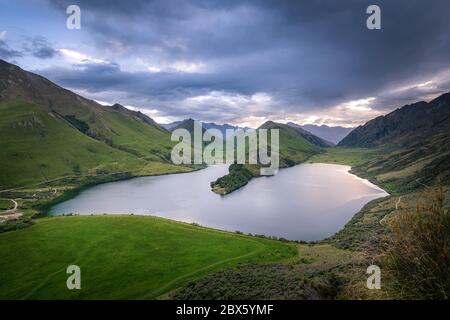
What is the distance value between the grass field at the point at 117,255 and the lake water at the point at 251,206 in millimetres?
25320

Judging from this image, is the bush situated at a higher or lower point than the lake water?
higher

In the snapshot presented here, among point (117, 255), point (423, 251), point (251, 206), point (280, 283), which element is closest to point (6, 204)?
point (117, 255)

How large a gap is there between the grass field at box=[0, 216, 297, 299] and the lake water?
83.1 feet

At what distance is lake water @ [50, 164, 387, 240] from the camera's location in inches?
4369

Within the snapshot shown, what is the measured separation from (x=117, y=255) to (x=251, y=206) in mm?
81056

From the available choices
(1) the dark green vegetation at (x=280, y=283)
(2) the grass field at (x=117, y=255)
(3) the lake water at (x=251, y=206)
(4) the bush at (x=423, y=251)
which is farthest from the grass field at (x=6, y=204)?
Result: (4) the bush at (x=423, y=251)

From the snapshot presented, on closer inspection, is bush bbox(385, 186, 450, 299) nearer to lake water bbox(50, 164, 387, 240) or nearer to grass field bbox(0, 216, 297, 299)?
grass field bbox(0, 216, 297, 299)

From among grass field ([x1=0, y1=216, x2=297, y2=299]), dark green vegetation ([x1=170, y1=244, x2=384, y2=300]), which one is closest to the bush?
dark green vegetation ([x1=170, y1=244, x2=384, y2=300])

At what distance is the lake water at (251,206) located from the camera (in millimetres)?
110975

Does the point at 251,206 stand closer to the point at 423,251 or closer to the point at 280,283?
the point at 280,283

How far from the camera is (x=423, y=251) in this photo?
10758mm
